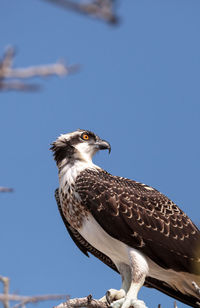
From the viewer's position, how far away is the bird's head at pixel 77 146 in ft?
27.5

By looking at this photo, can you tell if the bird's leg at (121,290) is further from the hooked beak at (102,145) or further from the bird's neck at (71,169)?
the hooked beak at (102,145)

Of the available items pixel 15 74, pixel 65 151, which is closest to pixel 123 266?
pixel 65 151

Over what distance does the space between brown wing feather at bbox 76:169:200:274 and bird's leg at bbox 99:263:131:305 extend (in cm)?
70

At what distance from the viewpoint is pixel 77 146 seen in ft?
27.8

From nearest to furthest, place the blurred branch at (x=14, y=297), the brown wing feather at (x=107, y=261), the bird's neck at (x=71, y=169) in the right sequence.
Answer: the blurred branch at (x=14, y=297)
the brown wing feather at (x=107, y=261)
the bird's neck at (x=71, y=169)

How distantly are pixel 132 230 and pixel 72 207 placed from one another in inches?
42.8

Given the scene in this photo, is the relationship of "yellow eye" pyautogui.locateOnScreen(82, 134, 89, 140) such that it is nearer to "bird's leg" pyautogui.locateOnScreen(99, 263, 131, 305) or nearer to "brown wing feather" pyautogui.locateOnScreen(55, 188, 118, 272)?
"brown wing feather" pyautogui.locateOnScreen(55, 188, 118, 272)

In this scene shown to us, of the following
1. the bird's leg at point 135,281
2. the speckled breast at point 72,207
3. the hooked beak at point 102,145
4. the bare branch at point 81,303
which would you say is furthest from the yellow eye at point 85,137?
the bare branch at point 81,303

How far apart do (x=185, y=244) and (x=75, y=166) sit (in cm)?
233

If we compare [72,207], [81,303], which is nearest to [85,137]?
[72,207]

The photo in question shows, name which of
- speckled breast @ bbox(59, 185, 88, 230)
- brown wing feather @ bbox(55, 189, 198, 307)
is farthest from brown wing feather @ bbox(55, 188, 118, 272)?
speckled breast @ bbox(59, 185, 88, 230)

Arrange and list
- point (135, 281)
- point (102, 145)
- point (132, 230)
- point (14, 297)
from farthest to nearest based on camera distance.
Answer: point (102, 145), point (132, 230), point (135, 281), point (14, 297)

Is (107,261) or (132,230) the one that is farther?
(107,261)

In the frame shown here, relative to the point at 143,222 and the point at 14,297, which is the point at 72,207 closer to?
the point at 143,222
